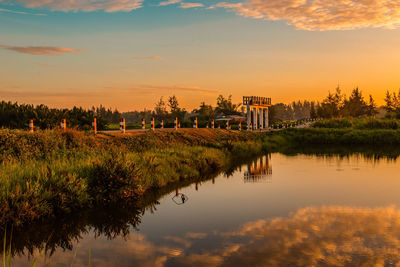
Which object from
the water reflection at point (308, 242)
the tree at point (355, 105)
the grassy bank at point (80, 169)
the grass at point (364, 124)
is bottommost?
the water reflection at point (308, 242)

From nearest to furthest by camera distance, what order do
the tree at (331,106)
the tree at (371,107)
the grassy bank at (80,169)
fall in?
the grassy bank at (80,169), the tree at (331,106), the tree at (371,107)

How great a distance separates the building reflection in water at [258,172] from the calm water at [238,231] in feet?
9.47

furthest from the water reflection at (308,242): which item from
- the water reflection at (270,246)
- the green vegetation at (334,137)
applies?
the green vegetation at (334,137)

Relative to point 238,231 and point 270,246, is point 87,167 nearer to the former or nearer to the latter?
point 238,231

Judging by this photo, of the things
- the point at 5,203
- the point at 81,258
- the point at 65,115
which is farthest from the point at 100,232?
the point at 65,115

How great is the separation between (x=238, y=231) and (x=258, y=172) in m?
13.9

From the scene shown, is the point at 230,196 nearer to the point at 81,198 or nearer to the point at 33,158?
the point at 81,198

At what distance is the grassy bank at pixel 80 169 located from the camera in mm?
11625

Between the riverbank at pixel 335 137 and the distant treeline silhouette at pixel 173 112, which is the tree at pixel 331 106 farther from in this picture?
the riverbank at pixel 335 137

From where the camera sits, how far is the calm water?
9.20 metres

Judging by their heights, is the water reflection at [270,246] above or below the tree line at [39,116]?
below

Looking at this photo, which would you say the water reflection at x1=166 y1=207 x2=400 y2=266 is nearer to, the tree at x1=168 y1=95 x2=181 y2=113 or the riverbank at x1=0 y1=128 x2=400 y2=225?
the riverbank at x1=0 y1=128 x2=400 y2=225

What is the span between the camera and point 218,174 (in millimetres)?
23562

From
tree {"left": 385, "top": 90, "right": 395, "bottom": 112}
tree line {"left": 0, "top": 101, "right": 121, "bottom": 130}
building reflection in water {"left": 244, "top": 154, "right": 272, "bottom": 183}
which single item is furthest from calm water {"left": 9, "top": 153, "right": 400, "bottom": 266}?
tree {"left": 385, "top": 90, "right": 395, "bottom": 112}
